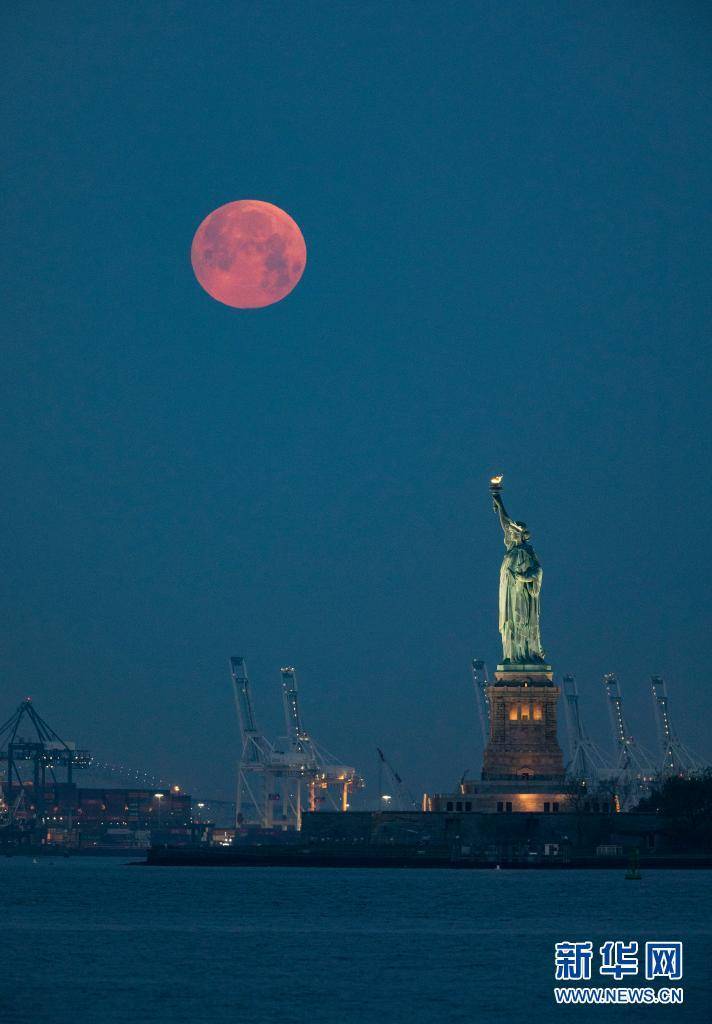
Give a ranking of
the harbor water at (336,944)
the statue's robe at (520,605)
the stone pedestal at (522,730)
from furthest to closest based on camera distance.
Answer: the statue's robe at (520,605), the stone pedestal at (522,730), the harbor water at (336,944)

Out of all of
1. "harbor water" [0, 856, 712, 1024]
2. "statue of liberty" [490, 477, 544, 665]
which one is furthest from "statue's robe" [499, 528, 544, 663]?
"harbor water" [0, 856, 712, 1024]

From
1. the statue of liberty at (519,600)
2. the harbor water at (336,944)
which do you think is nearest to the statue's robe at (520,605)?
the statue of liberty at (519,600)

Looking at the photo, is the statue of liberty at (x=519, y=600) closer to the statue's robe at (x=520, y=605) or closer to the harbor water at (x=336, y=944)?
the statue's robe at (x=520, y=605)

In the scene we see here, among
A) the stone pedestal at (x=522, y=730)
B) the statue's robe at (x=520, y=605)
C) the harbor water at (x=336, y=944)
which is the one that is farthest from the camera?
the statue's robe at (x=520, y=605)

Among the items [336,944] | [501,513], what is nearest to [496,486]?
[501,513]

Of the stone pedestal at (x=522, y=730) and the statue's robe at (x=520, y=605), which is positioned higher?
the statue's robe at (x=520, y=605)

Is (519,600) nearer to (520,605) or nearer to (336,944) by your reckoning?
(520,605)

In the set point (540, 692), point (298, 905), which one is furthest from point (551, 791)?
point (298, 905)
